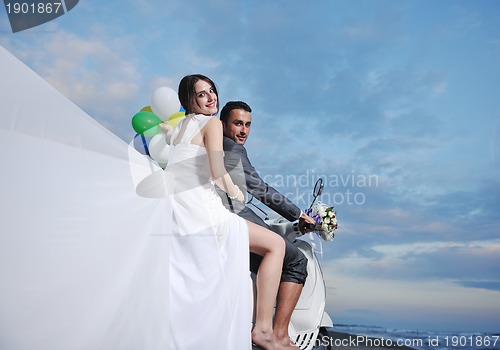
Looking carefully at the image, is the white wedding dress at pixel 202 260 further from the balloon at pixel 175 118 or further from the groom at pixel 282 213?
the balloon at pixel 175 118

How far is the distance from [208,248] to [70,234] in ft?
2.18

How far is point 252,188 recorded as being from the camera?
2986mm

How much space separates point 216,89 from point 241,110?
43 centimetres

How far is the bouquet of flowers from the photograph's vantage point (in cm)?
330

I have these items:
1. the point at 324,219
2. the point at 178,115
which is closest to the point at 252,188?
the point at 324,219

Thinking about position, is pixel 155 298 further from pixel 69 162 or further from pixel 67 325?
pixel 69 162

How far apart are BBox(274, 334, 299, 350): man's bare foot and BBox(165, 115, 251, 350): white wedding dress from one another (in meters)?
0.35

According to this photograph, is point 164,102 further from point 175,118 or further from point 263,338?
point 263,338

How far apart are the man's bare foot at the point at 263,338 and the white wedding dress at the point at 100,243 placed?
0.20 metres

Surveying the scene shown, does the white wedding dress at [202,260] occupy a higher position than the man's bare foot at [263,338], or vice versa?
the white wedding dress at [202,260]

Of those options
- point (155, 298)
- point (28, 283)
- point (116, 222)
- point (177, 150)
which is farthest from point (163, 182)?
point (28, 283)

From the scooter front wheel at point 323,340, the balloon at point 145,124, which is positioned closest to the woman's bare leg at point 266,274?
the scooter front wheel at point 323,340

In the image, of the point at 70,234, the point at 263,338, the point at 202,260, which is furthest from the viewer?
the point at 263,338

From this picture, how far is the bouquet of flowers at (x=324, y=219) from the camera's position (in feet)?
10.8
